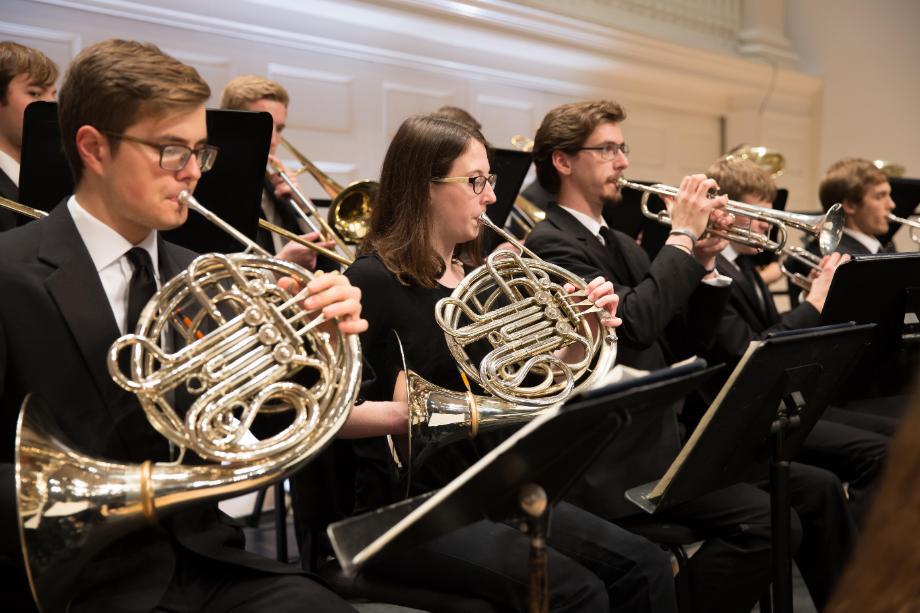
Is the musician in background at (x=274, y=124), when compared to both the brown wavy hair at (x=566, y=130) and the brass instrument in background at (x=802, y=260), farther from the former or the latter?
the brass instrument in background at (x=802, y=260)

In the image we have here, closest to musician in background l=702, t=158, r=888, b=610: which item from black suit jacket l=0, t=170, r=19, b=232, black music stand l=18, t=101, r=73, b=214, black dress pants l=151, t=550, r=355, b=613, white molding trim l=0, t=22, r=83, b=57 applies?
black dress pants l=151, t=550, r=355, b=613

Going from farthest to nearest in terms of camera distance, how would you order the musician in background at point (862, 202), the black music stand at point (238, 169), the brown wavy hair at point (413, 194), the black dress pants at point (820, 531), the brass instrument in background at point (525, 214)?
the musician in background at point (862, 202) < the brass instrument in background at point (525, 214) < the black dress pants at point (820, 531) < the black music stand at point (238, 169) < the brown wavy hair at point (413, 194)

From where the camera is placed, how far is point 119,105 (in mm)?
1698

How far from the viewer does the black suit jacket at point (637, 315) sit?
2465 millimetres

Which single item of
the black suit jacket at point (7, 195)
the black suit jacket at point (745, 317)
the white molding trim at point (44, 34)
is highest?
the white molding trim at point (44, 34)

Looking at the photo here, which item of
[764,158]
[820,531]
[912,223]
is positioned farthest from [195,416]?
[764,158]

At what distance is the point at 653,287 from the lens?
8.99 ft

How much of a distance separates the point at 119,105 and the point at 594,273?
1.55m

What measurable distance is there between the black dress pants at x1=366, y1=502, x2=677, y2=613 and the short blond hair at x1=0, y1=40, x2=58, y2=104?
1689mm

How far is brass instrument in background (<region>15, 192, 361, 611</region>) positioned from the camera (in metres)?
1.44

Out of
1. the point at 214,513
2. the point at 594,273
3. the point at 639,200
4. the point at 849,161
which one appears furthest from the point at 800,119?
the point at 214,513

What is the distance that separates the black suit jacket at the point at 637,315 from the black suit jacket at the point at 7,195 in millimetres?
1479

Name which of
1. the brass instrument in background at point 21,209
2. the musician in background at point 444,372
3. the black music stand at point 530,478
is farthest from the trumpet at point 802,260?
the brass instrument in background at point 21,209

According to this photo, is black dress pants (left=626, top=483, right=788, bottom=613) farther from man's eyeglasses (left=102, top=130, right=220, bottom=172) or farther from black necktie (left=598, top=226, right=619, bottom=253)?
man's eyeglasses (left=102, top=130, right=220, bottom=172)
